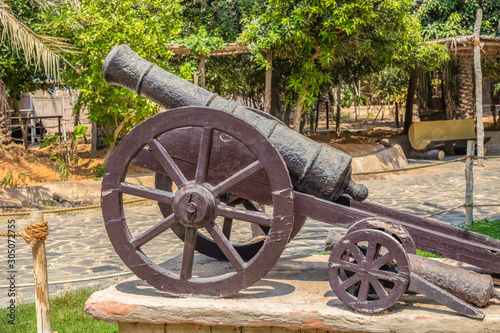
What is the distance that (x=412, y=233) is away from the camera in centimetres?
312

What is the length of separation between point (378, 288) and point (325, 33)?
31.5ft

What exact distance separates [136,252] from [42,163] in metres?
9.93

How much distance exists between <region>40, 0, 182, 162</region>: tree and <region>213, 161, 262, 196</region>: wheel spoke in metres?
7.60

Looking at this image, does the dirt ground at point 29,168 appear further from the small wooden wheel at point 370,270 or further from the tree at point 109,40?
the small wooden wheel at point 370,270

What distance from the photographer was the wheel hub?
308cm

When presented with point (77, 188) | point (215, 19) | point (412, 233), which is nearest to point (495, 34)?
point (215, 19)

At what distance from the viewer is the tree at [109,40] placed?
10.4 meters

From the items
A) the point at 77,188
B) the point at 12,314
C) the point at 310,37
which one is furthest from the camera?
the point at 310,37

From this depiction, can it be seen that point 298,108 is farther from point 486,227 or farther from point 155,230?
point 155,230

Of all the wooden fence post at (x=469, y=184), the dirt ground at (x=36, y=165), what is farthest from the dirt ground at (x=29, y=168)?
the wooden fence post at (x=469, y=184)

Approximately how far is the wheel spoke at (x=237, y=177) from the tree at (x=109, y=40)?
24.9ft

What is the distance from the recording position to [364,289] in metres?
2.87

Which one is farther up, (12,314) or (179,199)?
(179,199)

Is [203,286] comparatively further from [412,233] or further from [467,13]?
[467,13]
